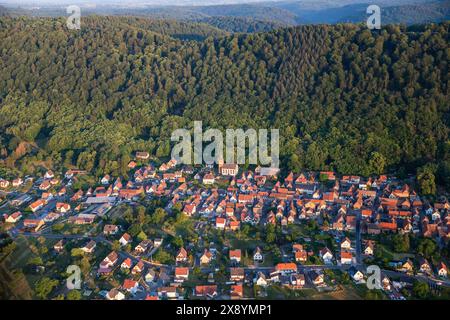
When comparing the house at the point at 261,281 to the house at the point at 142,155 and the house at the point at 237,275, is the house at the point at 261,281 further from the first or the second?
the house at the point at 142,155

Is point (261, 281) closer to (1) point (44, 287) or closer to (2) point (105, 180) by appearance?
(1) point (44, 287)

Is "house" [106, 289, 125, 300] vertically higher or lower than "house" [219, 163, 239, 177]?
lower

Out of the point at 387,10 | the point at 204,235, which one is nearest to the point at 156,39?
the point at 204,235

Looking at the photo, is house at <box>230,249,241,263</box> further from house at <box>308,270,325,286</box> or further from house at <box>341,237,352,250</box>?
house at <box>341,237,352,250</box>

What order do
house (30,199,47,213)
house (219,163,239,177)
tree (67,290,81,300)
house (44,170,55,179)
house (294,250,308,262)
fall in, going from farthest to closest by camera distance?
house (219,163,239,177), house (44,170,55,179), house (30,199,47,213), house (294,250,308,262), tree (67,290,81,300)

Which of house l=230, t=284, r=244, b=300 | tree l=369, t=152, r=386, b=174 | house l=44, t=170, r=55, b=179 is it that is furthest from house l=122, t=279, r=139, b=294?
tree l=369, t=152, r=386, b=174

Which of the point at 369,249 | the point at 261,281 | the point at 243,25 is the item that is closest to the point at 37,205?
the point at 261,281
